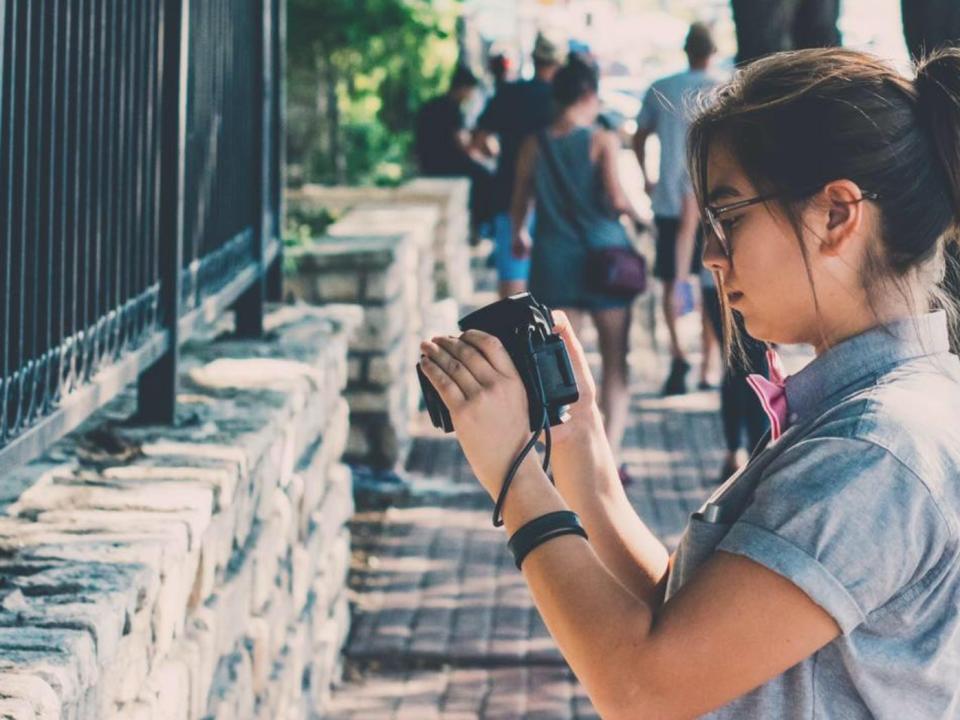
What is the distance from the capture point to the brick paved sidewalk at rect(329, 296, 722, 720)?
16.7ft

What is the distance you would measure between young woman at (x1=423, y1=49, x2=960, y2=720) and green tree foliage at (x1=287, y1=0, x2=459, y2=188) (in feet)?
29.4

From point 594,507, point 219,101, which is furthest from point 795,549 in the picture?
point 219,101

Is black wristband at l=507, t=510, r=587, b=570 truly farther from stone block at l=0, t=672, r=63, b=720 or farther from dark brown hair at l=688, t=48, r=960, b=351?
stone block at l=0, t=672, r=63, b=720

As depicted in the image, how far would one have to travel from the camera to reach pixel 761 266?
196 centimetres

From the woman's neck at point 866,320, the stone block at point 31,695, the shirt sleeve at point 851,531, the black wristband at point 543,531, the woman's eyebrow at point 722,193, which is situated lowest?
the stone block at point 31,695

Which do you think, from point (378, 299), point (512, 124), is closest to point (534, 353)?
point (378, 299)

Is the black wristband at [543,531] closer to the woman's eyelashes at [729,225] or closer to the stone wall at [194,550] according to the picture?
the woman's eyelashes at [729,225]

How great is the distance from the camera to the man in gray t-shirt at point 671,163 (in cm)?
889

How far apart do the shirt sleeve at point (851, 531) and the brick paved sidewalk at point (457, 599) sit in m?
3.28

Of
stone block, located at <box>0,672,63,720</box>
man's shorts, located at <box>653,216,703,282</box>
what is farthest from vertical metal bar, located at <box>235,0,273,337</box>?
man's shorts, located at <box>653,216,703,282</box>

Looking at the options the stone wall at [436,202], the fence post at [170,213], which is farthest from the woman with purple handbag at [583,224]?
the fence post at [170,213]

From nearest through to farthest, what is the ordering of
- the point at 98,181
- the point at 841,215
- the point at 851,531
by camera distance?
the point at 851,531 < the point at 841,215 < the point at 98,181

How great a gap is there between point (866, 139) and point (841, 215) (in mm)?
93

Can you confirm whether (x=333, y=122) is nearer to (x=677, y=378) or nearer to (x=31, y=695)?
(x=677, y=378)
